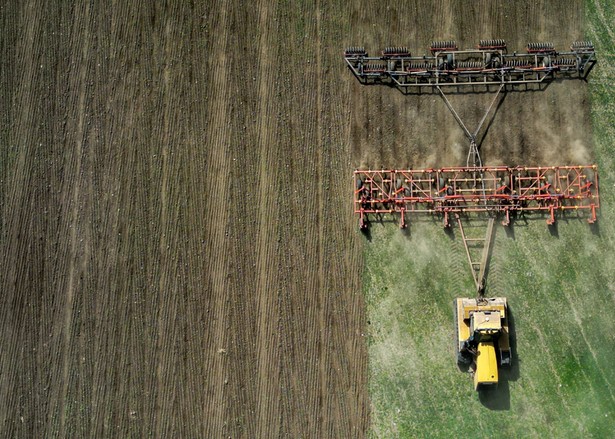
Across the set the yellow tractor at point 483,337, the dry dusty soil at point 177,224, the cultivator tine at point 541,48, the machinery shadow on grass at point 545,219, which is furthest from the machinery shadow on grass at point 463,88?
the yellow tractor at point 483,337

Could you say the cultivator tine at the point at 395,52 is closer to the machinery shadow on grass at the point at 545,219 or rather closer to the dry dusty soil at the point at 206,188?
the dry dusty soil at the point at 206,188

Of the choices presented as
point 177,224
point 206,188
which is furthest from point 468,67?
point 177,224

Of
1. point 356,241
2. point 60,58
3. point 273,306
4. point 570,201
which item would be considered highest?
point 60,58

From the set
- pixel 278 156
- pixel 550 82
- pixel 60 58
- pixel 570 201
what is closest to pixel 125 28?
pixel 60 58

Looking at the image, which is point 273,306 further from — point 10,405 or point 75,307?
point 10,405

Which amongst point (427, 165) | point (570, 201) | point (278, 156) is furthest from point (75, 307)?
point (570, 201)

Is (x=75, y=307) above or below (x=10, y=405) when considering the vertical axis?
above

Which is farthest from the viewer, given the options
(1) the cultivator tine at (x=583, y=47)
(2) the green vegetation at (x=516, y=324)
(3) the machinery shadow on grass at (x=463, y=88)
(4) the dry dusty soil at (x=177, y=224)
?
(3) the machinery shadow on grass at (x=463, y=88)
